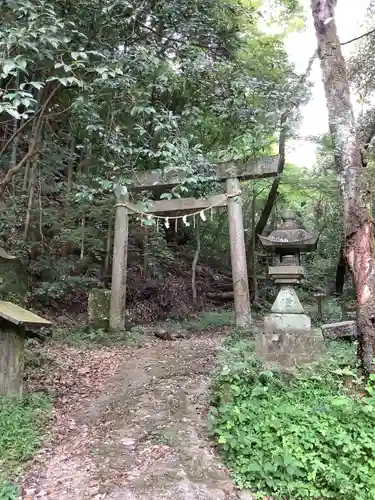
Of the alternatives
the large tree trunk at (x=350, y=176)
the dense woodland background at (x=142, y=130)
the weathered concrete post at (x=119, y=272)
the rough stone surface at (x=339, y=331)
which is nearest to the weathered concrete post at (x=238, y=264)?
the dense woodland background at (x=142, y=130)

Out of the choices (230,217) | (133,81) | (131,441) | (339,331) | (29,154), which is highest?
(133,81)

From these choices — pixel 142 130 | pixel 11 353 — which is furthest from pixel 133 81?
pixel 11 353

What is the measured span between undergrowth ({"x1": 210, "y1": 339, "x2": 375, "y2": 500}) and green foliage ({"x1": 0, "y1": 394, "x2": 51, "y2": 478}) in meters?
1.70

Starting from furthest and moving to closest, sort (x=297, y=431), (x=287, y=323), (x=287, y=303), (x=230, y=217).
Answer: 1. (x=230, y=217)
2. (x=287, y=303)
3. (x=287, y=323)
4. (x=297, y=431)

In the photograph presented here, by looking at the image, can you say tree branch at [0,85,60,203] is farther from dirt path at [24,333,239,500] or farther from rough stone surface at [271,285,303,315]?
rough stone surface at [271,285,303,315]

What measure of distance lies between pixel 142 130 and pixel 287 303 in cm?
309

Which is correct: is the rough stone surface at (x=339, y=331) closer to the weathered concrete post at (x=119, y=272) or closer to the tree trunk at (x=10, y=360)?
the weathered concrete post at (x=119, y=272)

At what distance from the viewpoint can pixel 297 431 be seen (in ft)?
11.5

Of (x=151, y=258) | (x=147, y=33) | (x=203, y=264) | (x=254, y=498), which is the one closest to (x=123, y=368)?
(x=254, y=498)

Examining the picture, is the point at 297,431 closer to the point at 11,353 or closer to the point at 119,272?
the point at 11,353

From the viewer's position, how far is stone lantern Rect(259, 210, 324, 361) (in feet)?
17.6

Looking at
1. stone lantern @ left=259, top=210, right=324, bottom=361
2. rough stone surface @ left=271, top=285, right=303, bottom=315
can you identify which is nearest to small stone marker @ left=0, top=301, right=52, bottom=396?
stone lantern @ left=259, top=210, right=324, bottom=361

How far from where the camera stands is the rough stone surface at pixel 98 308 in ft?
29.0

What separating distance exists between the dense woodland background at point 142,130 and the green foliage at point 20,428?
2.33 metres
